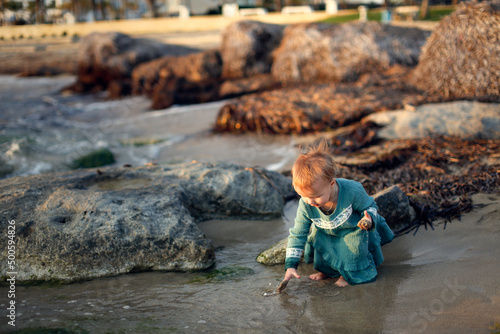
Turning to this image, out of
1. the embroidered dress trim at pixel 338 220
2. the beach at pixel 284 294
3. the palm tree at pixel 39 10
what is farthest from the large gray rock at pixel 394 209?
the palm tree at pixel 39 10

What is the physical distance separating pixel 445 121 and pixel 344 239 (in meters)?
3.66

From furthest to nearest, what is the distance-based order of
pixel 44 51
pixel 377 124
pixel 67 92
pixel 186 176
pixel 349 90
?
pixel 44 51, pixel 67 92, pixel 349 90, pixel 377 124, pixel 186 176

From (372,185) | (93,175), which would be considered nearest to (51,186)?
(93,175)

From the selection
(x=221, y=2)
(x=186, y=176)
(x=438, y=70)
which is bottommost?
(x=186, y=176)

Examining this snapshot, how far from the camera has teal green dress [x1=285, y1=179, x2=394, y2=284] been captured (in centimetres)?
294

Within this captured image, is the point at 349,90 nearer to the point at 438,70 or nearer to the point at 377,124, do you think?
the point at 438,70

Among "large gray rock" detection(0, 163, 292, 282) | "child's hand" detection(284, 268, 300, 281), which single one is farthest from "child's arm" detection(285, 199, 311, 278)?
"large gray rock" detection(0, 163, 292, 282)

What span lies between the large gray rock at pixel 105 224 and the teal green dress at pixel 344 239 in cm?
78

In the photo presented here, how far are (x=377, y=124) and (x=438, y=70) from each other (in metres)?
1.77

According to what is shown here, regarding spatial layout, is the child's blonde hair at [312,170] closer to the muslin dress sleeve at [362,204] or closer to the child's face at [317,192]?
the child's face at [317,192]

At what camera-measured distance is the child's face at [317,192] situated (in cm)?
274

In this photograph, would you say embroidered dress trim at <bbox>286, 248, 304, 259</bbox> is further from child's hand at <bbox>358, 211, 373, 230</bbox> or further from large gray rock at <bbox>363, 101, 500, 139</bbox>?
large gray rock at <bbox>363, 101, 500, 139</bbox>

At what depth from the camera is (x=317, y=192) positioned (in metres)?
2.77

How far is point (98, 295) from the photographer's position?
9.75 ft
